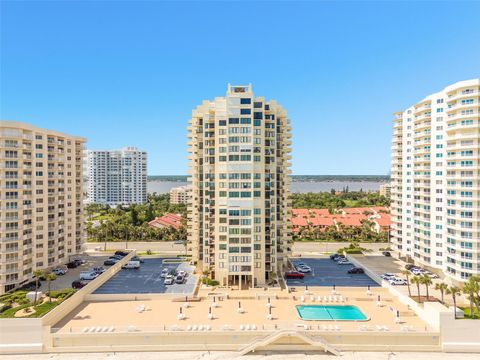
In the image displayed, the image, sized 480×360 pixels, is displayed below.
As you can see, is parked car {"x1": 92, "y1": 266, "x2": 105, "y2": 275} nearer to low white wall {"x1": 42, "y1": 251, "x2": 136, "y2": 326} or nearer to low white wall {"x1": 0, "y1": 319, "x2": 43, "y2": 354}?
low white wall {"x1": 42, "y1": 251, "x2": 136, "y2": 326}

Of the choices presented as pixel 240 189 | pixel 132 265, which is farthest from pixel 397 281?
pixel 132 265

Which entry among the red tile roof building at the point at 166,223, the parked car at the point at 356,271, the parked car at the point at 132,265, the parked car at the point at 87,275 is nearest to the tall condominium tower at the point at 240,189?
the parked car at the point at 356,271

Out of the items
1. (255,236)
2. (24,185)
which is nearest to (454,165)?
(255,236)

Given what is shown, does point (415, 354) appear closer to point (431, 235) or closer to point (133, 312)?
point (431, 235)

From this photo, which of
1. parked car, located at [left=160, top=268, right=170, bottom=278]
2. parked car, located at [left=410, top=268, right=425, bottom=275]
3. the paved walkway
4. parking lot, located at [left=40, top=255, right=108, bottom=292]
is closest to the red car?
parked car, located at [left=410, top=268, right=425, bottom=275]

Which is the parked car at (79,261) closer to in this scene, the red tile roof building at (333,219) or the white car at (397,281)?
the red tile roof building at (333,219)
